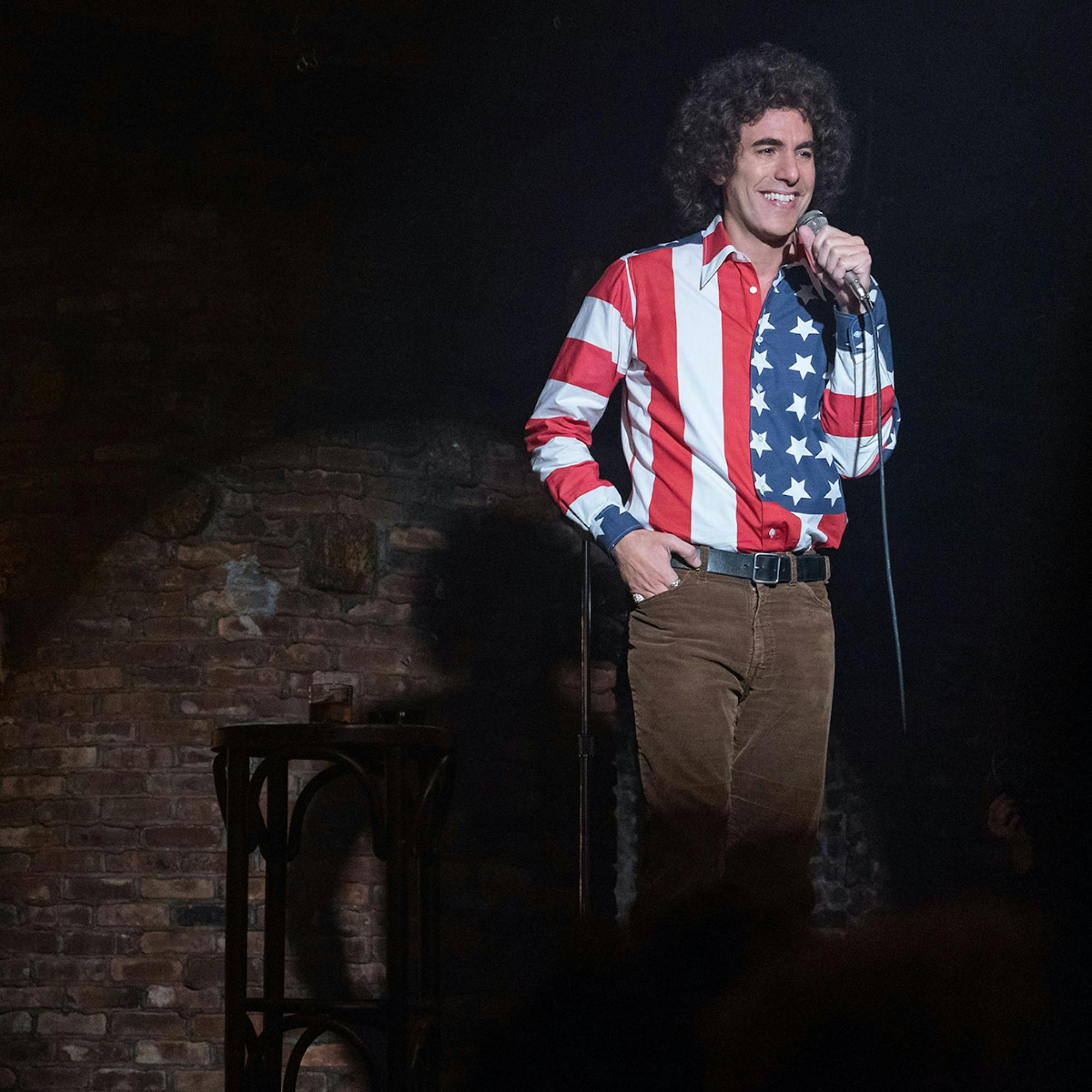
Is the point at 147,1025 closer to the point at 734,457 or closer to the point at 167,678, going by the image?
the point at 167,678

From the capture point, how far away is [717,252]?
2127 mm

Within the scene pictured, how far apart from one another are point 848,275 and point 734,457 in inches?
14.4

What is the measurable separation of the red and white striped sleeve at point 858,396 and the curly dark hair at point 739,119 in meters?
0.30

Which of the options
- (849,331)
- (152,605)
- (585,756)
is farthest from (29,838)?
(849,331)

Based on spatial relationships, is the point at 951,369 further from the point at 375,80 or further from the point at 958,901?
the point at 375,80

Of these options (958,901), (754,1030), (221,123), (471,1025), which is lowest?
(471,1025)

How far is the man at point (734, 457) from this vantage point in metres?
1.91

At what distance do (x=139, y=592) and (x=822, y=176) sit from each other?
1834 millimetres

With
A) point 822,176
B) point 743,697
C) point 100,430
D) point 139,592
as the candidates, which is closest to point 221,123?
point 100,430

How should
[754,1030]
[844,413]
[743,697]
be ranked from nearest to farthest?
[754,1030]
[743,697]
[844,413]

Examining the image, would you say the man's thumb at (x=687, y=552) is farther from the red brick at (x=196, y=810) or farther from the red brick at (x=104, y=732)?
the red brick at (x=104, y=732)

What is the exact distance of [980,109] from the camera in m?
3.03

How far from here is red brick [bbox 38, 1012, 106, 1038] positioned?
275cm

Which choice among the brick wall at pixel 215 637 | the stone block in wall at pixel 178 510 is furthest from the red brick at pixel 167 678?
the stone block in wall at pixel 178 510
